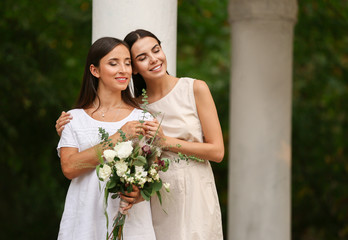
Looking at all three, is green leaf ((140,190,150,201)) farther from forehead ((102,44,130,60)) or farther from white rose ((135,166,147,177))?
forehead ((102,44,130,60))

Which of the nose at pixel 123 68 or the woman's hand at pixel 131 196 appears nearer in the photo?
the woman's hand at pixel 131 196

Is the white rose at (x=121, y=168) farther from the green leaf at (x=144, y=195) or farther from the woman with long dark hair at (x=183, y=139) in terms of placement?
the woman with long dark hair at (x=183, y=139)

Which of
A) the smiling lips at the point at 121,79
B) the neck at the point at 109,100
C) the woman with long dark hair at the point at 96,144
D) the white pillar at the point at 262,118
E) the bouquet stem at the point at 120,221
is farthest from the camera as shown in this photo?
the white pillar at the point at 262,118

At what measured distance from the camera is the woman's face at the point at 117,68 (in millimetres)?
3850

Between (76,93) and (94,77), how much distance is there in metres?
6.99

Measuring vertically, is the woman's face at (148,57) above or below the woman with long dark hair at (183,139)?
above

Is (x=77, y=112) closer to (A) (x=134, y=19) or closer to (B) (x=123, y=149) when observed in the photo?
(B) (x=123, y=149)

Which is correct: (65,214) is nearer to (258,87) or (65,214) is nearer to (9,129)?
(258,87)

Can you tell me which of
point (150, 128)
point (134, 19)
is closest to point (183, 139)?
point (150, 128)

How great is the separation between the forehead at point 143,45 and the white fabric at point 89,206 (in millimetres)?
509

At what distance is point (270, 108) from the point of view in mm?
7211

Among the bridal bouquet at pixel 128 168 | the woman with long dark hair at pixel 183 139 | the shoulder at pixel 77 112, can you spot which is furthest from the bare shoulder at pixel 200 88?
the shoulder at pixel 77 112

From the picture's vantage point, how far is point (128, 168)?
11.1 ft

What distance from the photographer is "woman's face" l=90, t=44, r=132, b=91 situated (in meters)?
3.85
